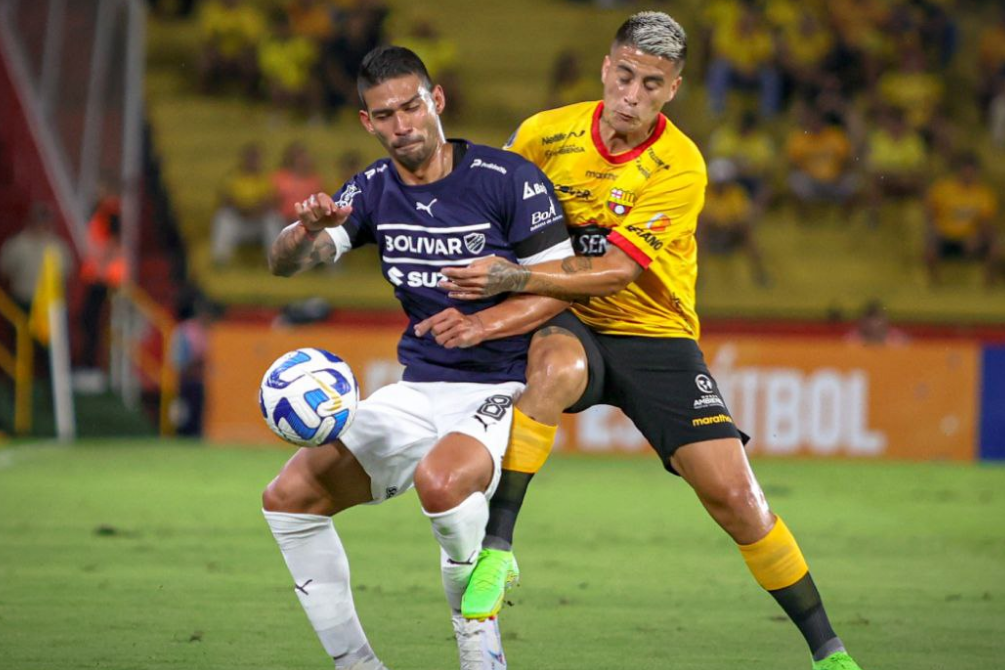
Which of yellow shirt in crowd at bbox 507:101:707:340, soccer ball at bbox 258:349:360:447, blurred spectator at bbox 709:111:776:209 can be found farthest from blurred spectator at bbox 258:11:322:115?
soccer ball at bbox 258:349:360:447

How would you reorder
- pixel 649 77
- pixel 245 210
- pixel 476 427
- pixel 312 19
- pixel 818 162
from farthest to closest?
pixel 312 19 → pixel 818 162 → pixel 245 210 → pixel 649 77 → pixel 476 427

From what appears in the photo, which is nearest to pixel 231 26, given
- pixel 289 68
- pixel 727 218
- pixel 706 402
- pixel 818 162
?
pixel 289 68

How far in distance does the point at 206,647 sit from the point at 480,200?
2.20 m

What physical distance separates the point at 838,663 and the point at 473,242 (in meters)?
2.10

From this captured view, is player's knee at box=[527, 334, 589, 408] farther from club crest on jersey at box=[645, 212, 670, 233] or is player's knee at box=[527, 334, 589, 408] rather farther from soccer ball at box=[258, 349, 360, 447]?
soccer ball at box=[258, 349, 360, 447]

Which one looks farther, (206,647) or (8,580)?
(8,580)

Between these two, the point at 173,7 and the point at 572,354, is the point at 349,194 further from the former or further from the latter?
the point at 173,7

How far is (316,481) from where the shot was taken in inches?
224

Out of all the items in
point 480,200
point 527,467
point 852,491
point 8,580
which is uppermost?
point 480,200

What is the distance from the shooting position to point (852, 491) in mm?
13539

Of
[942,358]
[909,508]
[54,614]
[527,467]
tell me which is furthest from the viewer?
[942,358]

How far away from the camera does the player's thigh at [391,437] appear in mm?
5707

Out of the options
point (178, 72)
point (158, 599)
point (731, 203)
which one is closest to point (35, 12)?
point (178, 72)

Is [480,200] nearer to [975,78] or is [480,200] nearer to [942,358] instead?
[942,358]
